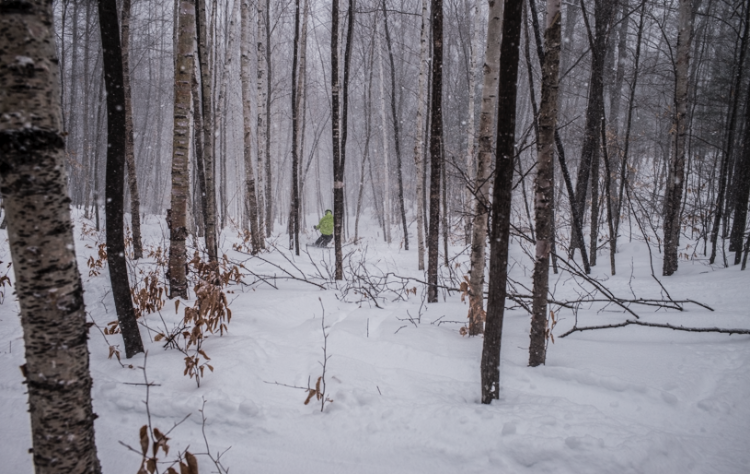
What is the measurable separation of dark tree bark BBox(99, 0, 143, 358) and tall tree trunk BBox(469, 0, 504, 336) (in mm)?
3158

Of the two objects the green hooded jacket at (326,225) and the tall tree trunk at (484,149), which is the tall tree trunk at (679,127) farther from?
the green hooded jacket at (326,225)

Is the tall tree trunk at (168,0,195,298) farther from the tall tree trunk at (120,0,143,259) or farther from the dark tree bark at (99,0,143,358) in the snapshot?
the tall tree trunk at (120,0,143,259)

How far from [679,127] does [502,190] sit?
6.31m

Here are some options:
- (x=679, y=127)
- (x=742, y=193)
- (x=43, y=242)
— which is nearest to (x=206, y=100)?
(x=43, y=242)

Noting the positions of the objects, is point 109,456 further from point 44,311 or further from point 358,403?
point 358,403

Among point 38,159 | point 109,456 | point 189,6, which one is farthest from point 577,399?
point 189,6

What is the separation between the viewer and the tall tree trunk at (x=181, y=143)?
4086 mm

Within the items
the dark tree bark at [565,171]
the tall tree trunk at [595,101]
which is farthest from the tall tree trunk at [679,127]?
the dark tree bark at [565,171]

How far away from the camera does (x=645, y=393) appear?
238 cm

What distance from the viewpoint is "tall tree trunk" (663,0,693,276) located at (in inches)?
230

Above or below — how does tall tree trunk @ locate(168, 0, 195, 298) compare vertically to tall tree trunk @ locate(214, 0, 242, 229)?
below

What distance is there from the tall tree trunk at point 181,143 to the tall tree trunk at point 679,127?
7.72 meters

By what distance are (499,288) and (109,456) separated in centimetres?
258

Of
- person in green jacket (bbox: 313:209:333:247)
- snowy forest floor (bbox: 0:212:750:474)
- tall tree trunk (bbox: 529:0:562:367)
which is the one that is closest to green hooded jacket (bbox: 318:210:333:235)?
person in green jacket (bbox: 313:209:333:247)
